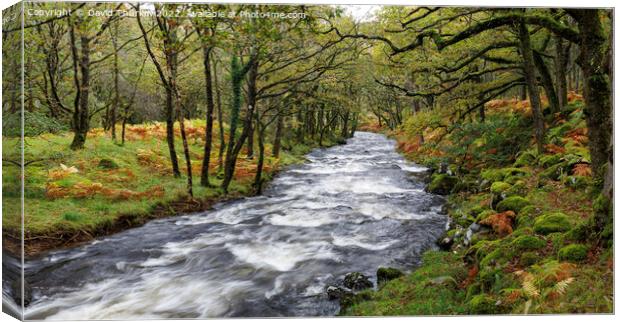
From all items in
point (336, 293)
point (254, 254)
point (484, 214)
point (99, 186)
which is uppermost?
point (99, 186)

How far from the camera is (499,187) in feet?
28.1

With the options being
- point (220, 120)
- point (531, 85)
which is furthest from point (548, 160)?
point (220, 120)

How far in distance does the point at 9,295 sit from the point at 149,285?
5.64 ft

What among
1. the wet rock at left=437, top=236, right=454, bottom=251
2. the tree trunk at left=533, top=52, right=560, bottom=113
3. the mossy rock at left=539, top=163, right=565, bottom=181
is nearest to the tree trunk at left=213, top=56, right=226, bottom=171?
the wet rock at left=437, top=236, right=454, bottom=251

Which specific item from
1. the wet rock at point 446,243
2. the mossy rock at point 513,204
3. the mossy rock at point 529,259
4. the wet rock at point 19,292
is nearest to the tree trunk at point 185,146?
the wet rock at point 19,292

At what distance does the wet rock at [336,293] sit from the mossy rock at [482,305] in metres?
1.64

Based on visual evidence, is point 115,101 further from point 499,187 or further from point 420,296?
point 499,187

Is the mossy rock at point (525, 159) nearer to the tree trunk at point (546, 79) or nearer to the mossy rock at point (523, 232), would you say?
the tree trunk at point (546, 79)

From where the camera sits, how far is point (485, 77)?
10.3m

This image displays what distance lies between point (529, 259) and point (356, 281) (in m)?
2.38

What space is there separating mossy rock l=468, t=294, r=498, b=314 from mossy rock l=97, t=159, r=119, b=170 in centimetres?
579

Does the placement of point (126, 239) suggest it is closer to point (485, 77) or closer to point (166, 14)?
point (166, 14)

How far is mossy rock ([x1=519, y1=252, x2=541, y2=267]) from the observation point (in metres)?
6.09

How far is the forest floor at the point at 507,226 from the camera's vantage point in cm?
553
